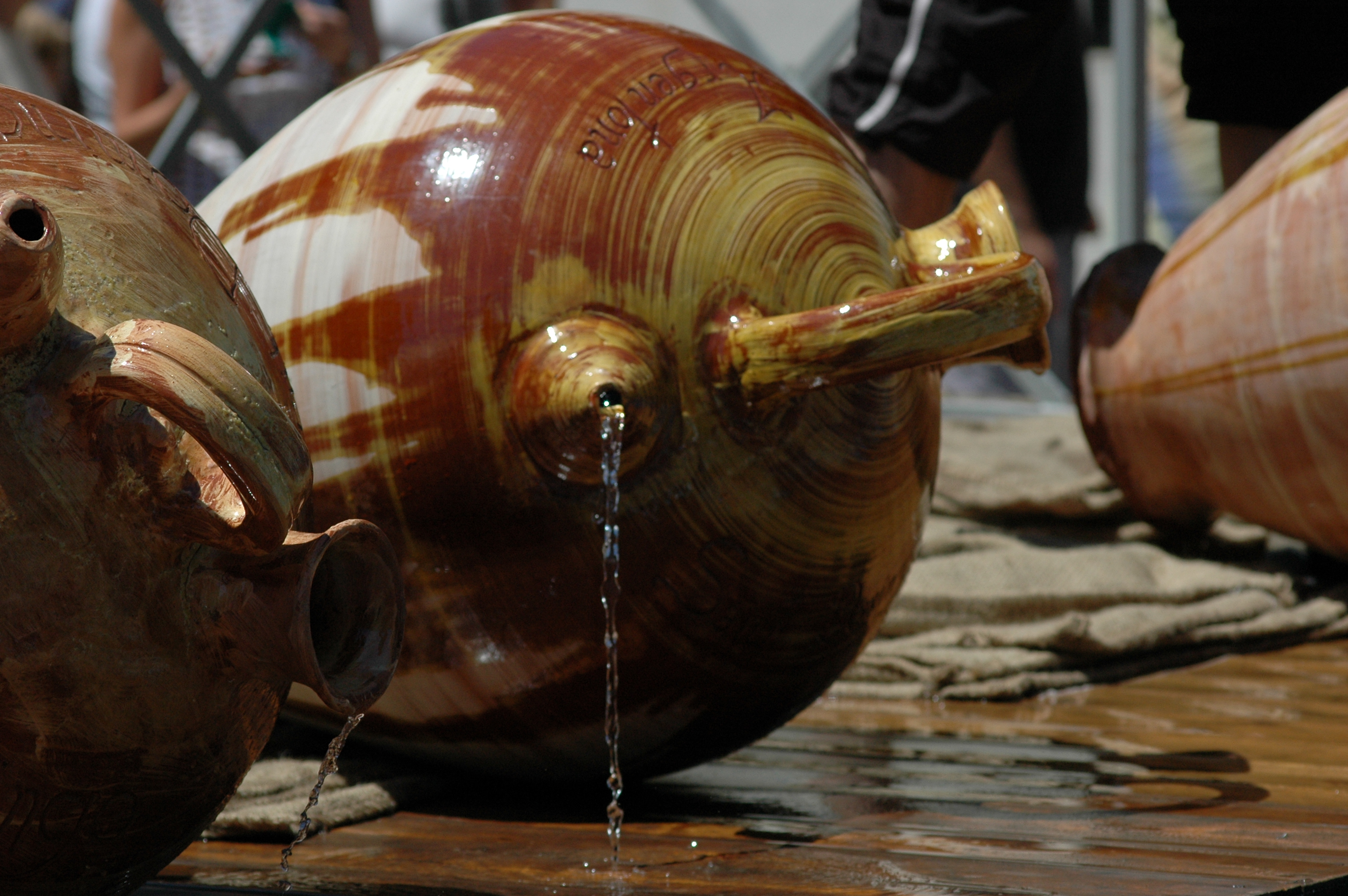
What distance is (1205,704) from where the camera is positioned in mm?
2088

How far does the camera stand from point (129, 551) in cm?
91

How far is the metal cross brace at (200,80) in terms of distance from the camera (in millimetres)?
3629

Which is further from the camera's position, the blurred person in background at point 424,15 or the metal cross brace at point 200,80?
the blurred person in background at point 424,15

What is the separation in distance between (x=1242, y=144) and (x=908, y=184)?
72 cm

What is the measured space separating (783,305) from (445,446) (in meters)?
0.32

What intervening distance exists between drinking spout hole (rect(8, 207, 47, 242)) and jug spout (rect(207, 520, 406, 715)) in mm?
215

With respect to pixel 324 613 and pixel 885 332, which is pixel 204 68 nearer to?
pixel 885 332

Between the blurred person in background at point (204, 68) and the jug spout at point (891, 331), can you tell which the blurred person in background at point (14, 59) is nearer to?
the blurred person in background at point (204, 68)

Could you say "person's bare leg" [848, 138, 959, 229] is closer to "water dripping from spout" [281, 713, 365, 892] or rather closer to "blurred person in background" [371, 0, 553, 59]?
"blurred person in background" [371, 0, 553, 59]

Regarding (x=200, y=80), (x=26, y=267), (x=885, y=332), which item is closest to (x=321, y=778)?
(x=26, y=267)

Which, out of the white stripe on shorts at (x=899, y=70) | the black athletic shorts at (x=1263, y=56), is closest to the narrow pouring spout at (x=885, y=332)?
the white stripe on shorts at (x=899, y=70)

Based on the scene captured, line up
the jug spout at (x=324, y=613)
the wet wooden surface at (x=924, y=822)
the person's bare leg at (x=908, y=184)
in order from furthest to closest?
the person's bare leg at (x=908, y=184) < the wet wooden surface at (x=924, y=822) < the jug spout at (x=324, y=613)

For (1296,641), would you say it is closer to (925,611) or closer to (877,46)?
(925,611)

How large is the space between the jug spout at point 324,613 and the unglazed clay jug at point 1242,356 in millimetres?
1672
